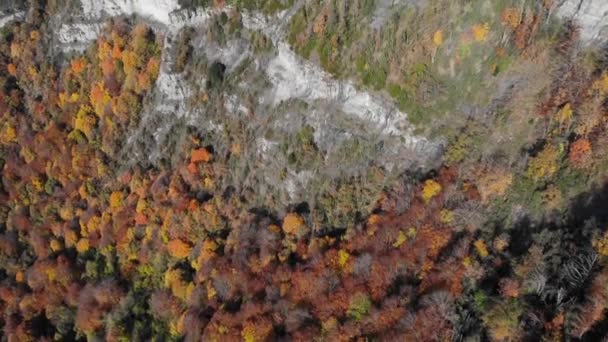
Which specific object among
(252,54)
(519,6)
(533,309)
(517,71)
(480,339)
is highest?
(519,6)

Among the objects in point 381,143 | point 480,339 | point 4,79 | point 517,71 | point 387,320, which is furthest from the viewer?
point 4,79

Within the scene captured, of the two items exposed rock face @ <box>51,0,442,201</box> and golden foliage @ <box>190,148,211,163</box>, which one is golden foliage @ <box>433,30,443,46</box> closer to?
exposed rock face @ <box>51,0,442,201</box>

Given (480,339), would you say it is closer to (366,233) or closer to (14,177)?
(366,233)

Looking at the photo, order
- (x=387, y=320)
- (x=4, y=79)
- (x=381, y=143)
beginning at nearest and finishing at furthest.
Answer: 1. (x=387, y=320)
2. (x=381, y=143)
3. (x=4, y=79)

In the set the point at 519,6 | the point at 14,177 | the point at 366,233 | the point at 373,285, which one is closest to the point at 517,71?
the point at 519,6

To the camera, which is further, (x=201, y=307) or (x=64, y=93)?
(x=64, y=93)

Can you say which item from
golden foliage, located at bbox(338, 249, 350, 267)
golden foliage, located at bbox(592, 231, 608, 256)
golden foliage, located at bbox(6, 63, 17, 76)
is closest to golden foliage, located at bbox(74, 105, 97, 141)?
golden foliage, located at bbox(6, 63, 17, 76)

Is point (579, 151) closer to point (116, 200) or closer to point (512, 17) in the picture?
point (512, 17)
